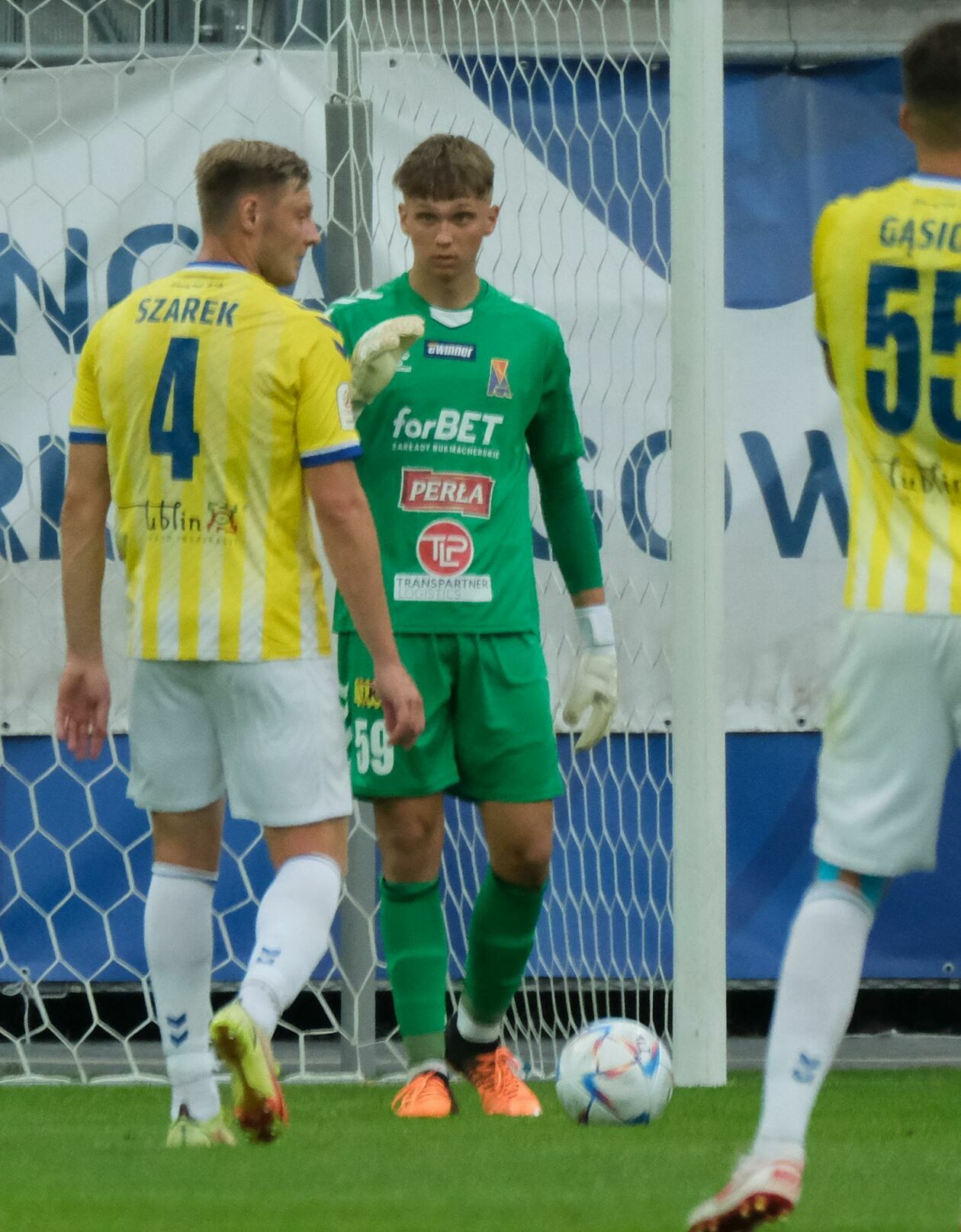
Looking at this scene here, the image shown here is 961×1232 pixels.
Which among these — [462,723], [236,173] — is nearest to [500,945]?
[462,723]

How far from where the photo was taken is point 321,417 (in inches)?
138

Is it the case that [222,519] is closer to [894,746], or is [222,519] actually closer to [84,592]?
[84,592]

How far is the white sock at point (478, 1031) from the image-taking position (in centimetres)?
437

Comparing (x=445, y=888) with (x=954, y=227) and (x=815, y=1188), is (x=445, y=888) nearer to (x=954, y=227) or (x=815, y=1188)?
(x=815, y=1188)

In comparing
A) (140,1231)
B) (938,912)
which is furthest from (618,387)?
(140,1231)

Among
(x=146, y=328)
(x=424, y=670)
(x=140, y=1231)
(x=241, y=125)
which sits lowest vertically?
(x=140, y=1231)

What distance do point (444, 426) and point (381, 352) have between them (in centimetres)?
25

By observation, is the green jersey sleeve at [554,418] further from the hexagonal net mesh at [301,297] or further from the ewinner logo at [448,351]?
the hexagonal net mesh at [301,297]

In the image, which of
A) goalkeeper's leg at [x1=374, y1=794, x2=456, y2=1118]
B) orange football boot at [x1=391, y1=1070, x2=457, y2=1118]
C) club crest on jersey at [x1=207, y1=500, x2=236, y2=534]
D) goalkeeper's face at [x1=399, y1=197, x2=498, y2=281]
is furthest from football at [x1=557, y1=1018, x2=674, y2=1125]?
goalkeeper's face at [x1=399, y1=197, x2=498, y2=281]

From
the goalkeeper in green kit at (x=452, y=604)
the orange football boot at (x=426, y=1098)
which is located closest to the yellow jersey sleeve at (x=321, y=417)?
the goalkeeper in green kit at (x=452, y=604)

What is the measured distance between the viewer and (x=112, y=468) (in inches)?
143

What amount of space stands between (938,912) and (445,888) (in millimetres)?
1266

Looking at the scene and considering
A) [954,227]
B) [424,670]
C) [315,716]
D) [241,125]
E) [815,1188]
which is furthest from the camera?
[241,125]

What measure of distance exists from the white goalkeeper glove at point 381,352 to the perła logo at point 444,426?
12 centimetres
